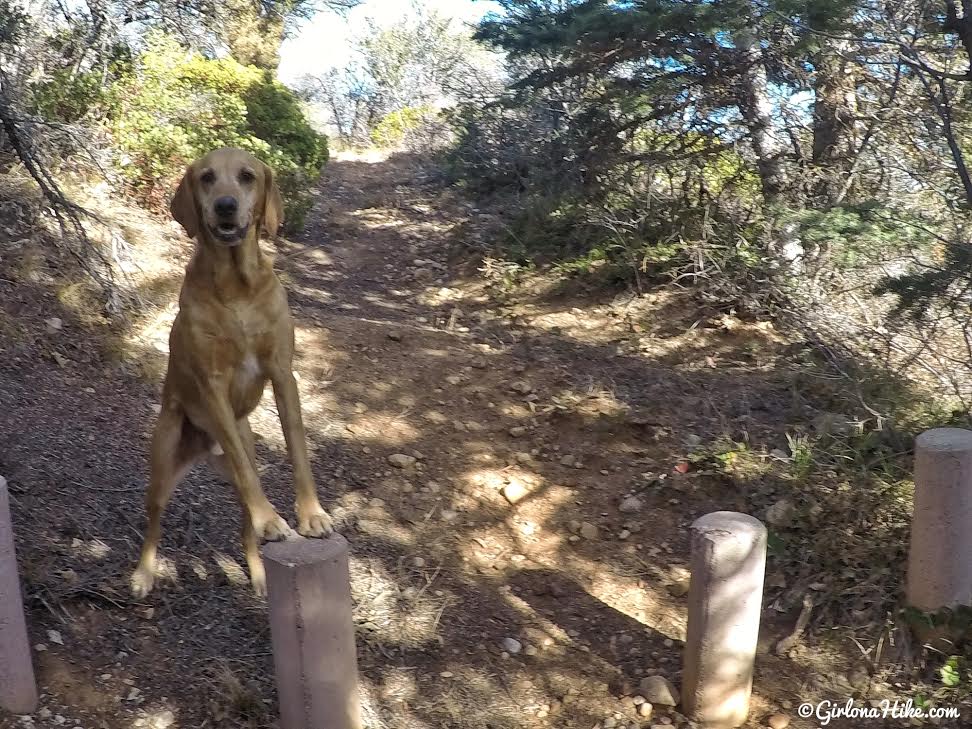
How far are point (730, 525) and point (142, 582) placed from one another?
233cm

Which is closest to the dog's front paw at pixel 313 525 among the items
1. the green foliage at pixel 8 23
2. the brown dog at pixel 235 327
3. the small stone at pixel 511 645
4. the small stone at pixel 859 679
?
the brown dog at pixel 235 327

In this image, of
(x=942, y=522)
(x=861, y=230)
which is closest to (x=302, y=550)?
(x=942, y=522)

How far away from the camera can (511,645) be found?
396cm

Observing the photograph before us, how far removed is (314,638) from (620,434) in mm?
2913

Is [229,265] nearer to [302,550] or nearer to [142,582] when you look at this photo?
[302,550]

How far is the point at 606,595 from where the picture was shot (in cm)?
433

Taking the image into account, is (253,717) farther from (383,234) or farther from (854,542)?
(383,234)

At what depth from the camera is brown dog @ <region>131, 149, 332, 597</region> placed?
3.05m

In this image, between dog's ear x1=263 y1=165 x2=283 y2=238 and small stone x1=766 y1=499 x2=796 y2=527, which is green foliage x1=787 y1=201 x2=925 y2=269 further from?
dog's ear x1=263 y1=165 x2=283 y2=238

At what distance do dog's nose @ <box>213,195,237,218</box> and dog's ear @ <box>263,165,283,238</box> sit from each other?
270 millimetres

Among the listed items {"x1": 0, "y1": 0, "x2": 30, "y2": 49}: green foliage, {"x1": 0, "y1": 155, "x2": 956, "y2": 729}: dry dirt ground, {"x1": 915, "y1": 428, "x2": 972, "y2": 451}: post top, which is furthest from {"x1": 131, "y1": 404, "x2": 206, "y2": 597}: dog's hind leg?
{"x1": 0, "y1": 0, "x2": 30, "y2": 49}: green foliage

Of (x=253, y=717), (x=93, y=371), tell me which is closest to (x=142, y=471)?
(x=93, y=371)

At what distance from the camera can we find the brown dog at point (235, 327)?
10.0 ft

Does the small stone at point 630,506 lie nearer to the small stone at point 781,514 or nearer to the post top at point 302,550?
the small stone at point 781,514
